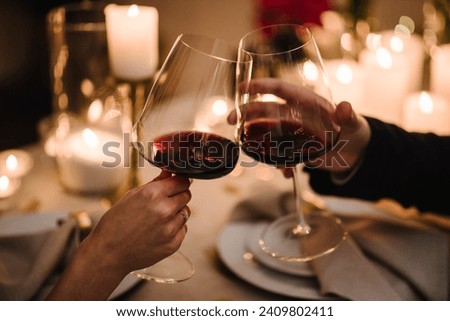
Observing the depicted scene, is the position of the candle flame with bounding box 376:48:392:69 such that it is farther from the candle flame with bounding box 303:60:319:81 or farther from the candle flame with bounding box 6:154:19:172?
the candle flame with bounding box 6:154:19:172

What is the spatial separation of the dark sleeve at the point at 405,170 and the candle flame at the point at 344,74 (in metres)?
0.30

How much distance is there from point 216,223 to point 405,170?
0.31 metres

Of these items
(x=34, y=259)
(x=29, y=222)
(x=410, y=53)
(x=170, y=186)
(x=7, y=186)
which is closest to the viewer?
(x=170, y=186)

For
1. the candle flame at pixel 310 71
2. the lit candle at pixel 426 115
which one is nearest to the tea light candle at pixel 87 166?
the candle flame at pixel 310 71

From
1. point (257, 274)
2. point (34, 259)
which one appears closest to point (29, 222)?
point (34, 259)

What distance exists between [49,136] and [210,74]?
60 centimetres

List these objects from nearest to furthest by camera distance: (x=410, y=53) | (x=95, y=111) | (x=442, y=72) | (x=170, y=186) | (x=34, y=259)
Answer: (x=170, y=186)
(x=34, y=259)
(x=95, y=111)
(x=442, y=72)
(x=410, y=53)

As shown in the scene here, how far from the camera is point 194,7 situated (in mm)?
2467

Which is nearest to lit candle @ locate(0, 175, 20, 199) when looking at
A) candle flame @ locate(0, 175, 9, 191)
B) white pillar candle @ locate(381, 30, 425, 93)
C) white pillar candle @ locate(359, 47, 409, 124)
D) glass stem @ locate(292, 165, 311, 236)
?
candle flame @ locate(0, 175, 9, 191)

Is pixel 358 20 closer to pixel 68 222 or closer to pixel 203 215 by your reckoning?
pixel 203 215

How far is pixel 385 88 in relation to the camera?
1.28 m

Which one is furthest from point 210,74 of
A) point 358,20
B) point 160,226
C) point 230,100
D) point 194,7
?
point 194,7

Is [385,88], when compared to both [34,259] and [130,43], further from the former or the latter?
[34,259]

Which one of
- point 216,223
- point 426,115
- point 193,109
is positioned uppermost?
point 193,109
